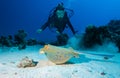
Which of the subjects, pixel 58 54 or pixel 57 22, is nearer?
pixel 58 54

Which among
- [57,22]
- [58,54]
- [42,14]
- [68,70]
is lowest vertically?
[68,70]

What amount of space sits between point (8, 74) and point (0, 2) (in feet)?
204

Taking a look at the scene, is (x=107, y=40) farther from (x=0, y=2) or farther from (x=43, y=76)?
(x=0, y=2)

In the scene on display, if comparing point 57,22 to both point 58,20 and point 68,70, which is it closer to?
point 58,20

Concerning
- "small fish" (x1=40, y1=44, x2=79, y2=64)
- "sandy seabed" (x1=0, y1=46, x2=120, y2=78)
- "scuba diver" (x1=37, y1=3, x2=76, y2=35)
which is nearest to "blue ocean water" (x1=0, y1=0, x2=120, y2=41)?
"scuba diver" (x1=37, y1=3, x2=76, y2=35)

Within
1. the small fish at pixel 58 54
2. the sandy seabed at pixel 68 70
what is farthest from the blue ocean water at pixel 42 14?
the small fish at pixel 58 54

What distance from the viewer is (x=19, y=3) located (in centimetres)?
8012

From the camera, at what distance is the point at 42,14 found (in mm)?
108688

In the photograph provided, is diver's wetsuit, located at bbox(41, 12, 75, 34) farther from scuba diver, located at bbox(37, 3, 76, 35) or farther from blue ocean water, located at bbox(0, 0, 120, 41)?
blue ocean water, located at bbox(0, 0, 120, 41)

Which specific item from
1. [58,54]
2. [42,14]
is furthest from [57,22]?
[42,14]

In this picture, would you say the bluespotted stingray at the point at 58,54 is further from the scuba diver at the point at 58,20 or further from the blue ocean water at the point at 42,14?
the blue ocean water at the point at 42,14

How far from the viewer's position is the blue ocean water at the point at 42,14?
63.8m

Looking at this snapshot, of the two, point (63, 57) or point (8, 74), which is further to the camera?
point (63, 57)

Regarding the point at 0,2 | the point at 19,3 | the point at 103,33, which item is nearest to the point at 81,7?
the point at 19,3
